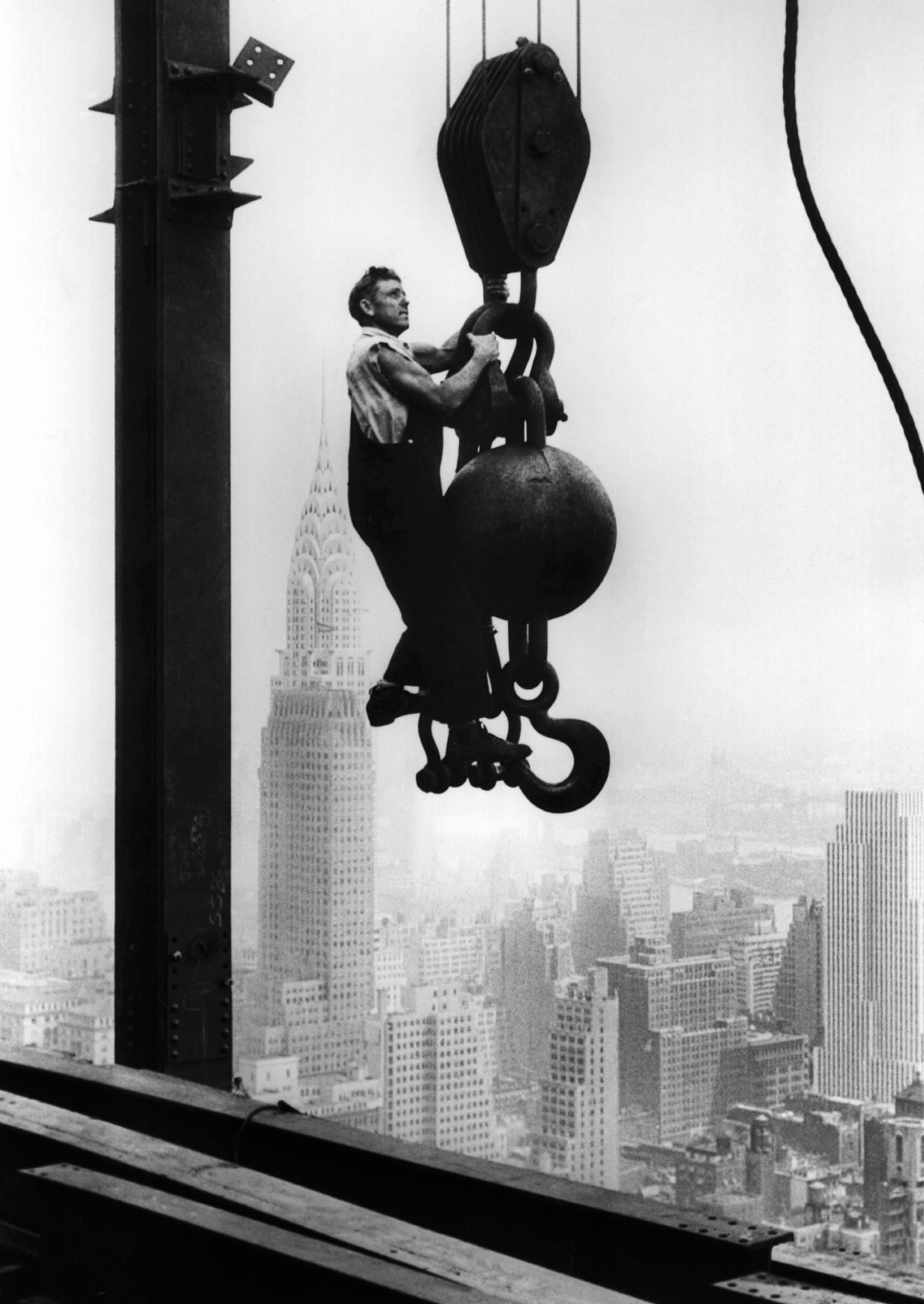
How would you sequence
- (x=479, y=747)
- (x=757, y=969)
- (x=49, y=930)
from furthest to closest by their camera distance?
(x=757, y=969) < (x=49, y=930) < (x=479, y=747)

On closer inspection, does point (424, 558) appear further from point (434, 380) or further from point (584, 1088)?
point (584, 1088)

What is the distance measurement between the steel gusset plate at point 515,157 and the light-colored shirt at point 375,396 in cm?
29

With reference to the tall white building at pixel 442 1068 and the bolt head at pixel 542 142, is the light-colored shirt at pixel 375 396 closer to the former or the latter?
the bolt head at pixel 542 142

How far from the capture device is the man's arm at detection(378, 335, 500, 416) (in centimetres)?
395

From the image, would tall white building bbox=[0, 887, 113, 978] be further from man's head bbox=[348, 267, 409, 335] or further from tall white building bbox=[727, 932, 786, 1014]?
man's head bbox=[348, 267, 409, 335]

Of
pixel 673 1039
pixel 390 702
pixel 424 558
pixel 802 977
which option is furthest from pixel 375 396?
pixel 802 977

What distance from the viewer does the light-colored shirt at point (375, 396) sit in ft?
13.0

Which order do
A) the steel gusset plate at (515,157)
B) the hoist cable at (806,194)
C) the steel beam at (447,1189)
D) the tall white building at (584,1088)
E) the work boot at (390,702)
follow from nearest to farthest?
the hoist cable at (806,194) → the steel beam at (447,1189) → the steel gusset plate at (515,157) → the work boot at (390,702) → the tall white building at (584,1088)

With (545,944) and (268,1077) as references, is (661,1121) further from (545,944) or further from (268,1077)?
(268,1077)

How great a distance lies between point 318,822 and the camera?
28.4 feet

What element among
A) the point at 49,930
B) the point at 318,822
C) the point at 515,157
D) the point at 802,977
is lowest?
the point at 802,977

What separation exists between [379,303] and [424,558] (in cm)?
59

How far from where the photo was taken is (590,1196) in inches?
115

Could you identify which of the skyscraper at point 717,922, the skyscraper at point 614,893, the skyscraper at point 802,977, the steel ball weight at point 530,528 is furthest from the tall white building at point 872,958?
the steel ball weight at point 530,528
